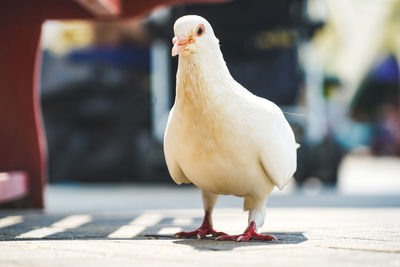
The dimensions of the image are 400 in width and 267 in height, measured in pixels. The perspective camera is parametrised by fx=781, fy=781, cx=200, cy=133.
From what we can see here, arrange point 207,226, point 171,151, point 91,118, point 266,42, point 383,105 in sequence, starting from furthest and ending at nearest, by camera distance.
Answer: point 383,105
point 91,118
point 266,42
point 207,226
point 171,151

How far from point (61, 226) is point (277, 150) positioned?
6.10ft

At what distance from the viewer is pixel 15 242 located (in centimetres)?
460

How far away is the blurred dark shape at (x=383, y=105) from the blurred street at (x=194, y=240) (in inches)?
879

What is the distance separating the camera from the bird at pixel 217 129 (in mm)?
4473

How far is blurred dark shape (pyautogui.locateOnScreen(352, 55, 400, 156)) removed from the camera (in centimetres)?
3064

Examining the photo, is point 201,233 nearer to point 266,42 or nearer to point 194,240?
point 194,240

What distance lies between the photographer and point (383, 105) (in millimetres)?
36281

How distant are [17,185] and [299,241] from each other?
3198 millimetres

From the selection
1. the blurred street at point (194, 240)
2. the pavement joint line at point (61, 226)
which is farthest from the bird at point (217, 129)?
the pavement joint line at point (61, 226)

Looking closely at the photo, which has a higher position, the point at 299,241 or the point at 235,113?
the point at 235,113

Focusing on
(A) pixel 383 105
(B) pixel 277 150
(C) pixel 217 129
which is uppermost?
(C) pixel 217 129

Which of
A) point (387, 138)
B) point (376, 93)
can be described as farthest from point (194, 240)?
point (376, 93)

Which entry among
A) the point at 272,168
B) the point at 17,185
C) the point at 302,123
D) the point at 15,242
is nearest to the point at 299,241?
the point at 272,168

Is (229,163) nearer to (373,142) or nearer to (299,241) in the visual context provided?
(299,241)
